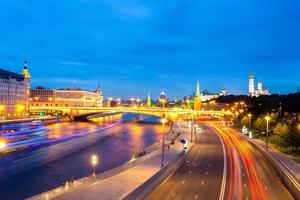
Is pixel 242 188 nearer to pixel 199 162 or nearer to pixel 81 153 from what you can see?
pixel 199 162

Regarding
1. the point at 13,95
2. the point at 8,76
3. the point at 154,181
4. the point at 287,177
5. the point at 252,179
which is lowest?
the point at 252,179

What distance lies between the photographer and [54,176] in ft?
144

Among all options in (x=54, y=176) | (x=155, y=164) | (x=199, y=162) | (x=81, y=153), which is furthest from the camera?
(x=81, y=153)

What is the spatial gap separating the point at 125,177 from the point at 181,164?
1405 cm

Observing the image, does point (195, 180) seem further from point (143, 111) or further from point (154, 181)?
point (143, 111)

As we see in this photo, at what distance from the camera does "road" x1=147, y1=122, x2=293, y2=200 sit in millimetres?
30531

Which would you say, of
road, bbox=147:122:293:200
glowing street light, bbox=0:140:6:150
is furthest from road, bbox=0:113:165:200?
road, bbox=147:122:293:200

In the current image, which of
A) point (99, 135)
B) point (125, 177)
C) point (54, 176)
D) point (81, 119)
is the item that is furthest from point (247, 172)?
point (81, 119)

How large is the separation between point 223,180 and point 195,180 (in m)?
2.44

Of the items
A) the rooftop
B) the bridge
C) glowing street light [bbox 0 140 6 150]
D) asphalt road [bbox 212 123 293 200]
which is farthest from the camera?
the bridge

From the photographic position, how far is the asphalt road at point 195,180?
30380 millimetres

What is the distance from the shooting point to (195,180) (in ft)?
118

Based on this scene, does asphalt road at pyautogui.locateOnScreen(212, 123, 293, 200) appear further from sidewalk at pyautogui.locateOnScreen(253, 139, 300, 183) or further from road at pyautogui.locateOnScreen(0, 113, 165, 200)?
road at pyautogui.locateOnScreen(0, 113, 165, 200)

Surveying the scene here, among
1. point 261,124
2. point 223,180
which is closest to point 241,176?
point 223,180
